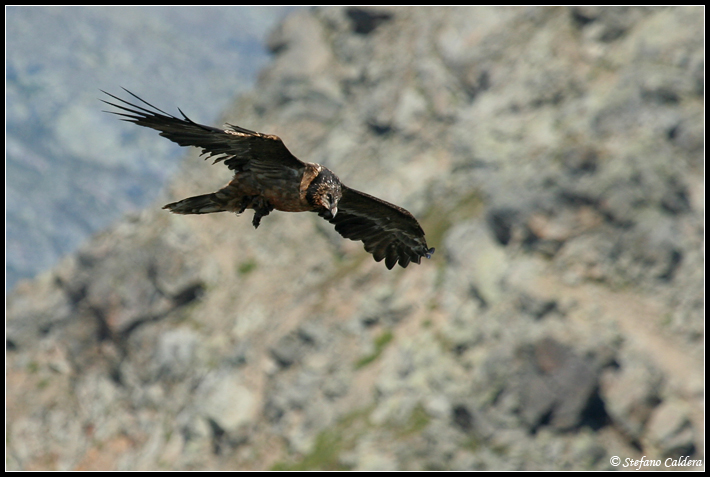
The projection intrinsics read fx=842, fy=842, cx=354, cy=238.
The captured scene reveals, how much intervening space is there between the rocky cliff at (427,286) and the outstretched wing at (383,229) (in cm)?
4004

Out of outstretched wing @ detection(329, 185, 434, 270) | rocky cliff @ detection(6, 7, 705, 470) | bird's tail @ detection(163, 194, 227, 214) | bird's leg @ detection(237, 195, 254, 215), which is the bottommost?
bird's leg @ detection(237, 195, 254, 215)

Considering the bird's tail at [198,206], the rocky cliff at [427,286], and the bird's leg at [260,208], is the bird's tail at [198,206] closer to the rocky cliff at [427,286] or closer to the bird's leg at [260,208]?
the bird's leg at [260,208]

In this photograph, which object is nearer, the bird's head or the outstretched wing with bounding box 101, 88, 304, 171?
the outstretched wing with bounding box 101, 88, 304, 171

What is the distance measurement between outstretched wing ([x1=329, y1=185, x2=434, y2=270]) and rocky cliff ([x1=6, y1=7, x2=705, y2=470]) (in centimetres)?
4004

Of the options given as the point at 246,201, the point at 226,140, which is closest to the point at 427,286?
the point at 246,201

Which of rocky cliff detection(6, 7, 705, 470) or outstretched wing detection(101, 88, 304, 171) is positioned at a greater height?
rocky cliff detection(6, 7, 705, 470)

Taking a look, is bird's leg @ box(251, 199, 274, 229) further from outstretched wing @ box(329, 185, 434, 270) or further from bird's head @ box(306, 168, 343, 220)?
outstretched wing @ box(329, 185, 434, 270)

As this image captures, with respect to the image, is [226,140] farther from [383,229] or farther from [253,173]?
[383,229]

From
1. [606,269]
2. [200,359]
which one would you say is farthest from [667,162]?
[200,359]

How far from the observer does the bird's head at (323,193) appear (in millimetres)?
16984

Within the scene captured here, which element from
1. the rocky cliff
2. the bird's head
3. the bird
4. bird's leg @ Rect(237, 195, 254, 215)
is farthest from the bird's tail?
the rocky cliff

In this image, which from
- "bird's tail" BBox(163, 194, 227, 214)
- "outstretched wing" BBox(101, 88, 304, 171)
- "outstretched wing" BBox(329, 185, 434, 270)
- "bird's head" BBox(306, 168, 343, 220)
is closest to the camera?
"outstretched wing" BBox(101, 88, 304, 171)

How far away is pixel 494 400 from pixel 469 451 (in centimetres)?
422

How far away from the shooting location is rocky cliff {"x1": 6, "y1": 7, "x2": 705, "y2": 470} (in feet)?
198
